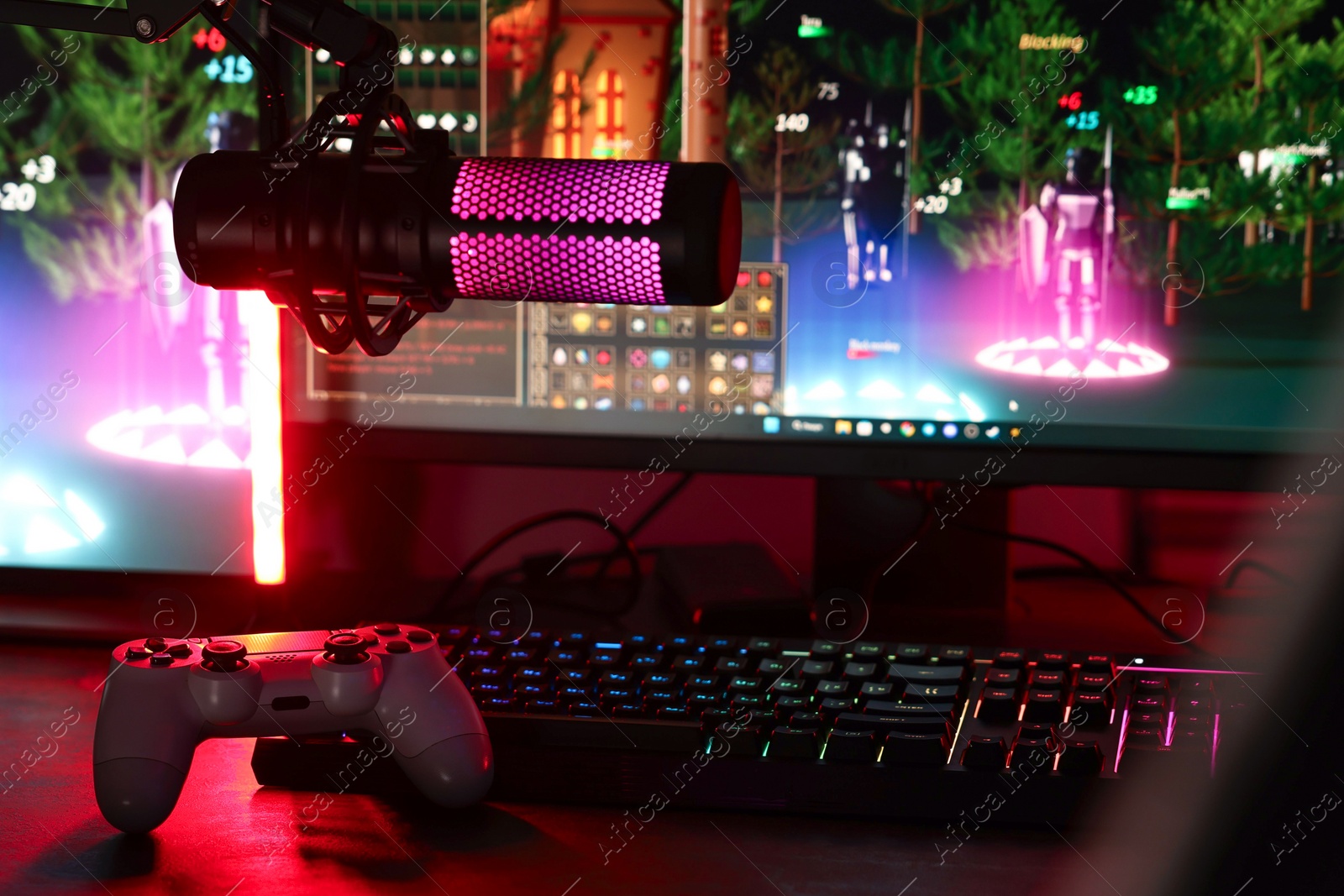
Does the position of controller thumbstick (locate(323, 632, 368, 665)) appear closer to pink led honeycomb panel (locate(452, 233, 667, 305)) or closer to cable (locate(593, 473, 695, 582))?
pink led honeycomb panel (locate(452, 233, 667, 305))

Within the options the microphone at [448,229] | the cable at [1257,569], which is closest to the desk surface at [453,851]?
the microphone at [448,229]

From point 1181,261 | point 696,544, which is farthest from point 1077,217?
point 696,544

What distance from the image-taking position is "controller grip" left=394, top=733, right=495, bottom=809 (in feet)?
1.60

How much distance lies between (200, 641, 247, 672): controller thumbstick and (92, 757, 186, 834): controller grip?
43 mm

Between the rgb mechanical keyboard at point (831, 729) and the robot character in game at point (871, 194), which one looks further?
the robot character in game at point (871, 194)

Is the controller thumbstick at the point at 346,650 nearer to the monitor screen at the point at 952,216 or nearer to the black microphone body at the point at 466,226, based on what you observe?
the black microphone body at the point at 466,226

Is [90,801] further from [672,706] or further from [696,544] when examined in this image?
[696,544]

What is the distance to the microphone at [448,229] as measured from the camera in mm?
420

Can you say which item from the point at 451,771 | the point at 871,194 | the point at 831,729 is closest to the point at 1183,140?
the point at 871,194

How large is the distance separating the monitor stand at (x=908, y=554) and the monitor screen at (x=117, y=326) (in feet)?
1.30

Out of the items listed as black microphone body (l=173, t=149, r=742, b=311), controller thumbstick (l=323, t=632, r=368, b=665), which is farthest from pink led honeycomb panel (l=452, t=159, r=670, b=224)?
controller thumbstick (l=323, t=632, r=368, b=665)

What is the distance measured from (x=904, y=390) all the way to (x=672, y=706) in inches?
11.3

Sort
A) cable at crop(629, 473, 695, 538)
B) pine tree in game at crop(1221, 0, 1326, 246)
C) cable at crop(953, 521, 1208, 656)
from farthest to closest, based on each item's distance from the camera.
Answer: cable at crop(629, 473, 695, 538) → cable at crop(953, 521, 1208, 656) → pine tree in game at crop(1221, 0, 1326, 246)

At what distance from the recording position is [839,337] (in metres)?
0.73
